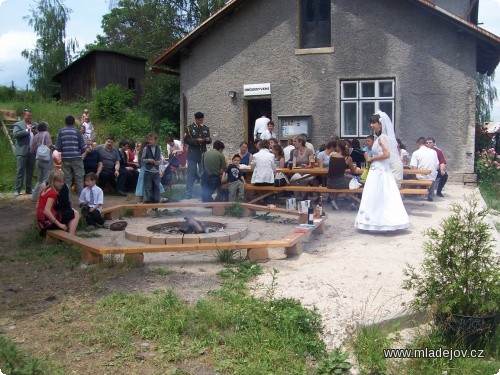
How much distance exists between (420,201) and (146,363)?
9587 millimetres

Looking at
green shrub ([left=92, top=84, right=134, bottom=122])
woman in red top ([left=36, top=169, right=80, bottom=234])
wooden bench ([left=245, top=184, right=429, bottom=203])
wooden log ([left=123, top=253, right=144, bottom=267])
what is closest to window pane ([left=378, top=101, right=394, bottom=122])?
wooden bench ([left=245, top=184, right=429, bottom=203])

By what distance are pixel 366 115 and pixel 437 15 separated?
10.8 feet

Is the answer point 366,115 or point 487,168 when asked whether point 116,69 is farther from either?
point 487,168

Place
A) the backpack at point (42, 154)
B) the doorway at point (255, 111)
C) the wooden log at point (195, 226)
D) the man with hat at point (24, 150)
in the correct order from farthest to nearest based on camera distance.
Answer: the doorway at point (255, 111), the man with hat at point (24, 150), the backpack at point (42, 154), the wooden log at point (195, 226)

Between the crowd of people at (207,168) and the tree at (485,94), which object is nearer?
the crowd of people at (207,168)

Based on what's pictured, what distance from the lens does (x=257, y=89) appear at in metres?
17.6

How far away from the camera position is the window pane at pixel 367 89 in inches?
652

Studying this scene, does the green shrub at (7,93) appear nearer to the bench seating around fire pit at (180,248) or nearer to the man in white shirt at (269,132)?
the man in white shirt at (269,132)

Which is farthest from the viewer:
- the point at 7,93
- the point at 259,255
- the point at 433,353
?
the point at 7,93

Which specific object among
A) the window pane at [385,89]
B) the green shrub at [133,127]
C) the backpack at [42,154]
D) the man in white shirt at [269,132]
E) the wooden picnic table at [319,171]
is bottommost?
the wooden picnic table at [319,171]

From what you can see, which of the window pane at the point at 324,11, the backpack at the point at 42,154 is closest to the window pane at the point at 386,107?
the window pane at the point at 324,11

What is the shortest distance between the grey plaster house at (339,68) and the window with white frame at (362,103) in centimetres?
3

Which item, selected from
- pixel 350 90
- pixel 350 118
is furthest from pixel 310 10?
pixel 350 118

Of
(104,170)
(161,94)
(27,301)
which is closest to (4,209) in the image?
(104,170)
